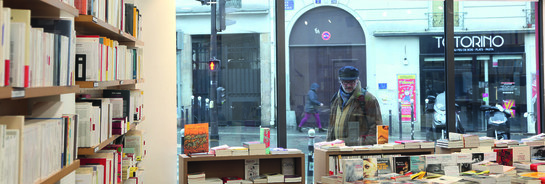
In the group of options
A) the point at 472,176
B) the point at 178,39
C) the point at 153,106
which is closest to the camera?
the point at 472,176

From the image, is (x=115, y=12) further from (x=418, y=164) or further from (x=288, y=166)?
(x=288, y=166)

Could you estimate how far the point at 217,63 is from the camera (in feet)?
19.6

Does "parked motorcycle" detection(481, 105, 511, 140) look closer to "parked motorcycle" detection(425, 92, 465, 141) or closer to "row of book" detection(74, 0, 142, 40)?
"parked motorcycle" detection(425, 92, 465, 141)

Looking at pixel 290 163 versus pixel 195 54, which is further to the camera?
pixel 195 54

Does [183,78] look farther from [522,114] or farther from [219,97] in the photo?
[522,114]

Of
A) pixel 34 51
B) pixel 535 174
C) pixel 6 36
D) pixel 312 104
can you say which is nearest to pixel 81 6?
pixel 34 51

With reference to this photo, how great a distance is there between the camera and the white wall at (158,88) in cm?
527

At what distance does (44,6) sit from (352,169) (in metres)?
2.48

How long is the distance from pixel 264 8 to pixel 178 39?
3.41ft

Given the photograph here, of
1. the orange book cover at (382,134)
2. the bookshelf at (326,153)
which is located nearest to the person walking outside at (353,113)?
the orange book cover at (382,134)

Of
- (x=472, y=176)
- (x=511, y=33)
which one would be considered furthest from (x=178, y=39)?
(x=511, y=33)

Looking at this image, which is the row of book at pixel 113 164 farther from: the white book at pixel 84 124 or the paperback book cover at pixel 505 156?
the paperback book cover at pixel 505 156

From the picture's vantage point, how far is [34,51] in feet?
5.75

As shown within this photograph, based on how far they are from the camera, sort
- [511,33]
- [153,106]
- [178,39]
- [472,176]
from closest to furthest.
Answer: [472,176]
[153,106]
[178,39]
[511,33]
